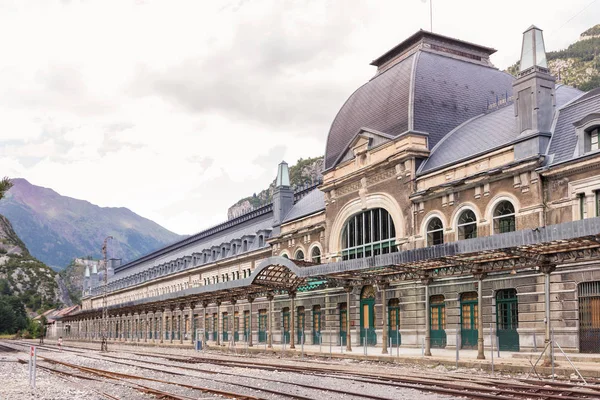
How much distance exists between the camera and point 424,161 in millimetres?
39656

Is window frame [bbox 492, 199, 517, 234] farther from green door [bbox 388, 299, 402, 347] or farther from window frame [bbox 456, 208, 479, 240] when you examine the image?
green door [bbox 388, 299, 402, 347]

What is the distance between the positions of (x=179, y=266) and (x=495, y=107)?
183ft

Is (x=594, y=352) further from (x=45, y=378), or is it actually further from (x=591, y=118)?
(x=45, y=378)

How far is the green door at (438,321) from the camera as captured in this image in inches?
1458

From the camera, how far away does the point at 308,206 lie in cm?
5650

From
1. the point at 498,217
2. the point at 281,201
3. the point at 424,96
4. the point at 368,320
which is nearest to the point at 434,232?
the point at 498,217

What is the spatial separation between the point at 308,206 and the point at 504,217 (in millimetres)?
25483

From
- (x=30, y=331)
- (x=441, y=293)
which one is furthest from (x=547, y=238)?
(x=30, y=331)

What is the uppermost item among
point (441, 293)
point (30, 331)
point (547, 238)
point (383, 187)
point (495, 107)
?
point (495, 107)

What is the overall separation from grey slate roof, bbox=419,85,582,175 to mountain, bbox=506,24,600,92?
99.0 meters

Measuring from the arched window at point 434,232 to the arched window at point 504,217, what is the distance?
4.45 m

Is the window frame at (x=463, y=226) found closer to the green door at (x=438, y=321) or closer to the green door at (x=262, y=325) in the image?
the green door at (x=438, y=321)

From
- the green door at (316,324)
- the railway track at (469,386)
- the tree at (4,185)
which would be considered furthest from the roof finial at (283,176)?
the tree at (4,185)

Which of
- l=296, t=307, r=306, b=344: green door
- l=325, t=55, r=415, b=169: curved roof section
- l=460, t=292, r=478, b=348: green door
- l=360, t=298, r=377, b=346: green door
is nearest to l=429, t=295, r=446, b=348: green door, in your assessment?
l=460, t=292, r=478, b=348: green door
